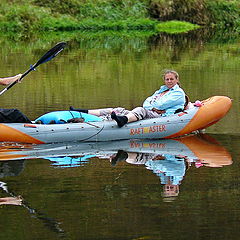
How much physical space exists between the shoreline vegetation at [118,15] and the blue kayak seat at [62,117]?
24.2 metres

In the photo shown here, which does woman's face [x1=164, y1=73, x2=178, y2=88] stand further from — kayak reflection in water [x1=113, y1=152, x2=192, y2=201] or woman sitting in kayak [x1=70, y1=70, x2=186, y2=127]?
kayak reflection in water [x1=113, y1=152, x2=192, y2=201]

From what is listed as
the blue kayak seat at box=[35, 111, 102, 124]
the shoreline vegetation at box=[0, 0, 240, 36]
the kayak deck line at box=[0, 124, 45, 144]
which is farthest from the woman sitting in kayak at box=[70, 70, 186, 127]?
the shoreline vegetation at box=[0, 0, 240, 36]

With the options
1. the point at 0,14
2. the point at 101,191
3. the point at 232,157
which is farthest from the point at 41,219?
the point at 0,14

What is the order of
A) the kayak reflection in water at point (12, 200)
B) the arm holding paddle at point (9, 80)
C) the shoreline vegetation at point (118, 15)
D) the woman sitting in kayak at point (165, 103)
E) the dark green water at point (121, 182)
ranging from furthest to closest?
the shoreline vegetation at point (118, 15) → the woman sitting in kayak at point (165, 103) → the arm holding paddle at point (9, 80) → the kayak reflection in water at point (12, 200) → the dark green water at point (121, 182)

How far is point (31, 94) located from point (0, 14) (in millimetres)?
21251

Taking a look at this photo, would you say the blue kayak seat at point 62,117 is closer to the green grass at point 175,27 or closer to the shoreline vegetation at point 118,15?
the shoreline vegetation at point 118,15

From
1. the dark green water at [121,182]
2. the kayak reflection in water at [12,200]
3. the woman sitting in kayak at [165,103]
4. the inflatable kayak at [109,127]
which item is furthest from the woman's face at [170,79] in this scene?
the kayak reflection in water at [12,200]

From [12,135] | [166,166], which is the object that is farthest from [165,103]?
[12,135]

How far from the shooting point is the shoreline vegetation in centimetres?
3738

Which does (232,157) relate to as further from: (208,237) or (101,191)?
(208,237)

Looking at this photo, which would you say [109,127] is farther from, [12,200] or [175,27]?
[175,27]

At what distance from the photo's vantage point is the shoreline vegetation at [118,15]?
37375mm

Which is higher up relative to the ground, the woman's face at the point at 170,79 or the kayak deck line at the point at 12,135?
the woman's face at the point at 170,79

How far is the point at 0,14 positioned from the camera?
1471 inches
